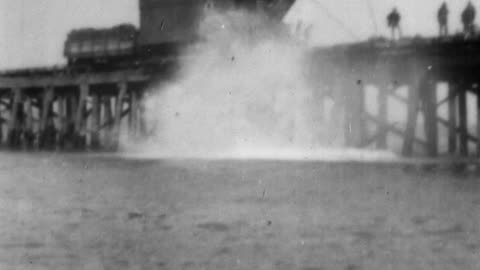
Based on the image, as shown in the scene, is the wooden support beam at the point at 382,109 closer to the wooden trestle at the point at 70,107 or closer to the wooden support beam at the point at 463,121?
the wooden support beam at the point at 463,121

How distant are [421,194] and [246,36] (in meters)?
15.2

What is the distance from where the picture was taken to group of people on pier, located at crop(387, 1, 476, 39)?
20625 mm

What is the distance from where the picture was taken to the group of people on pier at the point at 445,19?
20625mm

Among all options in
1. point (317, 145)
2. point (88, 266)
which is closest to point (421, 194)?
point (88, 266)

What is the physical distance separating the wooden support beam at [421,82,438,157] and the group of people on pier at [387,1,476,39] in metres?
1.90

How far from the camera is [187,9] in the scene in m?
25.9

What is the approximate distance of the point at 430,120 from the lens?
70.2 feet

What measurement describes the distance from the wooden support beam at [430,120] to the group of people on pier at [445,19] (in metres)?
1.90

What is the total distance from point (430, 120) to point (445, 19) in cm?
322

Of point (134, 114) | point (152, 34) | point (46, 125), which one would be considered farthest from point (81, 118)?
point (152, 34)

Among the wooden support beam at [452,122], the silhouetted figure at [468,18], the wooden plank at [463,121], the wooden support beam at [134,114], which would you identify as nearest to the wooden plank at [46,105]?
the wooden support beam at [134,114]

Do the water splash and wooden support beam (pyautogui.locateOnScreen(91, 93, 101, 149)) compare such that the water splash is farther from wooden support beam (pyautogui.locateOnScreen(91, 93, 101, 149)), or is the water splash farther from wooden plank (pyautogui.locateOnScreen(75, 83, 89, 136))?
wooden plank (pyautogui.locateOnScreen(75, 83, 89, 136))

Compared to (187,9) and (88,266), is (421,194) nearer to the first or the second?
(88,266)

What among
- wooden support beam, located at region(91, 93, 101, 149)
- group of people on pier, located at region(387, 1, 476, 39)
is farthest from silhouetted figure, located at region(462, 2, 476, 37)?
wooden support beam, located at region(91, 93, 101, 149)
